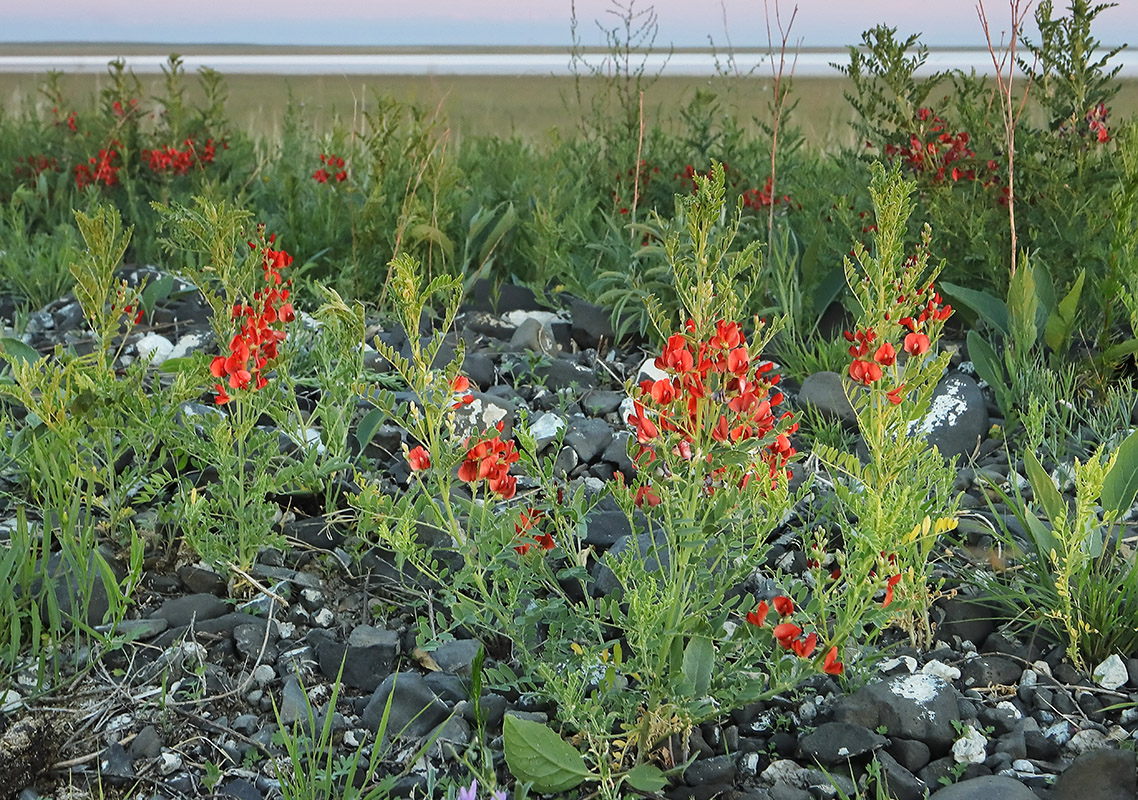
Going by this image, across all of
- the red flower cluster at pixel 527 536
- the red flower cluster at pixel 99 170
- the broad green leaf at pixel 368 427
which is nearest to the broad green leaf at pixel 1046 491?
the red flower cluster at pixel 527 536

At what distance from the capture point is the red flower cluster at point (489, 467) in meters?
2.03

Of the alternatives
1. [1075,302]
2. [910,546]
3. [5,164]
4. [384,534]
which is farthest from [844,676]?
[5,164]

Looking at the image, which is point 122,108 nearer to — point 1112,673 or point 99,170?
point 99,170

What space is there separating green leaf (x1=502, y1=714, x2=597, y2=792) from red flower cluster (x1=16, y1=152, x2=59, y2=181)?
5324mm

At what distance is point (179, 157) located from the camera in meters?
5.27

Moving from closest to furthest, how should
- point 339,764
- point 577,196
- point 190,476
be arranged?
point 339,764, point 190,476, point 577,196

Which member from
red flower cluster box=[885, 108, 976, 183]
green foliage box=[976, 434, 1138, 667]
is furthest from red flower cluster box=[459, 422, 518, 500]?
red flower cluster box=[885, 108, 976, 183]

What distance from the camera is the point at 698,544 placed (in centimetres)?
189

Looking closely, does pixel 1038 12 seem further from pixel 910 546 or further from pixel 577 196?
pixel 910 546

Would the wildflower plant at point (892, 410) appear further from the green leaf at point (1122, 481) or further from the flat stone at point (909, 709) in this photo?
the green leaf at point (1122, 481)

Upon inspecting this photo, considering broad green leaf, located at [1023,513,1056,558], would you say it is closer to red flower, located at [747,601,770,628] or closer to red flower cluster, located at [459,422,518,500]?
red flower, located at [747,601,770,628]

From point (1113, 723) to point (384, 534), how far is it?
151cm

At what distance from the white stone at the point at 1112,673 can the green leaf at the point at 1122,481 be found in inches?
14.9

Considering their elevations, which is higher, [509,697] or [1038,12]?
[1038,12]
